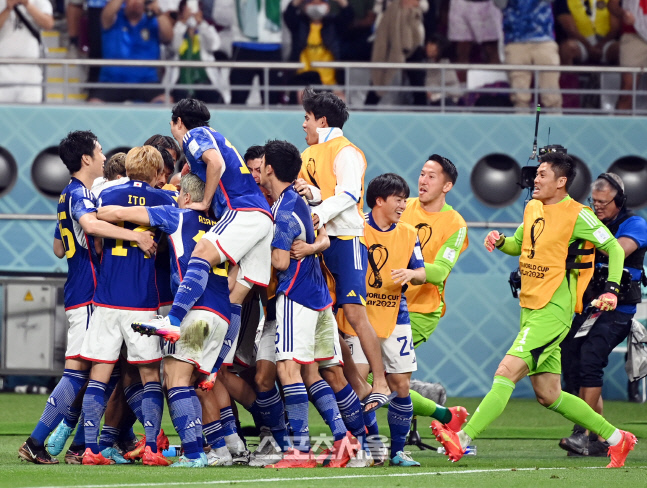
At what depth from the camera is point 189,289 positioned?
6684 mm

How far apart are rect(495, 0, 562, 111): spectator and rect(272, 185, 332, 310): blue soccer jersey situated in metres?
8.23

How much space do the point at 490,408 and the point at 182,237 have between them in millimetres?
2347

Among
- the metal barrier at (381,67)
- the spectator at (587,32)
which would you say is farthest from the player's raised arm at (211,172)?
the spectator at (587,32)

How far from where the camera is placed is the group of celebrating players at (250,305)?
6.95m

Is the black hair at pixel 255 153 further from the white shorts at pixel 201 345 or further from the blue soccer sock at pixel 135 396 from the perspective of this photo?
the blue soccer sock at pixel 135 396

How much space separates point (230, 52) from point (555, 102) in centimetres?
439

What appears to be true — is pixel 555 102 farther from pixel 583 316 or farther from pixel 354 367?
pixel 354 367

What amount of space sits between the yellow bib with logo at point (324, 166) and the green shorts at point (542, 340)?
4.59 feet

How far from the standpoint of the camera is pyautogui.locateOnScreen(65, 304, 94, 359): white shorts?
727 centimetres

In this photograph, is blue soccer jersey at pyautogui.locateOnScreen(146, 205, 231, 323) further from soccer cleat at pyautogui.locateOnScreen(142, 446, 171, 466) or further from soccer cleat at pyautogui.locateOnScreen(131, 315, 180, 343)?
soccer cleat at pyautogui.locateOnScreen(142, 446, 171, 466)

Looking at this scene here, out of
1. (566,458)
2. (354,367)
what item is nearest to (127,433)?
(354,367)

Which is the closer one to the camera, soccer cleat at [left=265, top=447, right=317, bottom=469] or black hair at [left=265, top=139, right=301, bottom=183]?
soccer cleat at [left=265, top=447, right=317, bottom=469]

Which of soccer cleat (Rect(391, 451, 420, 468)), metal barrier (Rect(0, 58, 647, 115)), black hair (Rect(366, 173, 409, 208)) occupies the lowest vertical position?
soccer cleat (Rect(391, 451, 420, 468))

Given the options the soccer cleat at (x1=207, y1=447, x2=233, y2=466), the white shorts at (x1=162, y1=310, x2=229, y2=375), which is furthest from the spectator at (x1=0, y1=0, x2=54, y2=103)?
the soccer cleat at (x1=207, y1=447, x2=233, y2=466)
